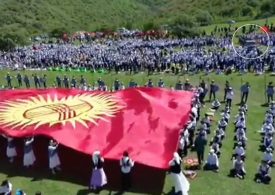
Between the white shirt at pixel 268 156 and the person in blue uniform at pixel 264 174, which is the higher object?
the white shirt at pixel 268 156

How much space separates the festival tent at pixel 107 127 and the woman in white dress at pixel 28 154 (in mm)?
388

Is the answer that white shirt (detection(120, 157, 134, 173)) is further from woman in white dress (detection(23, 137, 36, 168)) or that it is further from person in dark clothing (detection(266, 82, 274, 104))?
person in dark clothing (detection(266, 82, 274, 104))

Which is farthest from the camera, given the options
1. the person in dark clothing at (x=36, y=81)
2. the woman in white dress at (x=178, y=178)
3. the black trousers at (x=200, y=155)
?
the person in dark clothing at (x=36, y=81)

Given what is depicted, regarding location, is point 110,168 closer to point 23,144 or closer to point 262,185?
point 23,144

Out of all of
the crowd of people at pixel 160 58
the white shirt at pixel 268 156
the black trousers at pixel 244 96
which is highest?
the crowd of people at pixel 160 58

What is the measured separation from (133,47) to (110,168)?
3624 cm

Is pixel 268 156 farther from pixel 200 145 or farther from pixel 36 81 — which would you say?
pixel 36 81

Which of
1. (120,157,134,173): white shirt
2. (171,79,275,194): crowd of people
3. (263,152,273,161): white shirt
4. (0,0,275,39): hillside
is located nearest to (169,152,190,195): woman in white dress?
(171,79,275,194): crowd of people

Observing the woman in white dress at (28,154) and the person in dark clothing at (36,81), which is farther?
the person in dark clothing at (36,81)

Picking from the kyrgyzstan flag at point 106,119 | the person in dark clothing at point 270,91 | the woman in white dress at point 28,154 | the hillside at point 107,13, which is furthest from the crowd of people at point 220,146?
the hillside at point 107,13

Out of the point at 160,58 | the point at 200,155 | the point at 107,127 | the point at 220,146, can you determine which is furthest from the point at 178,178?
the point at 160,58

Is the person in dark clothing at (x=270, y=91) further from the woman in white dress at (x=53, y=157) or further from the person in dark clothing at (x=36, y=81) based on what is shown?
the person in dark clothing at (x=36, y=81)

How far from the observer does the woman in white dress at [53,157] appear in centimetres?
2195

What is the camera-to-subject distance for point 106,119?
24844 mm
